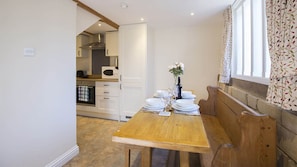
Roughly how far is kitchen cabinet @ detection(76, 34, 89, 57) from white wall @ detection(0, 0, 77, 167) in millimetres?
2314

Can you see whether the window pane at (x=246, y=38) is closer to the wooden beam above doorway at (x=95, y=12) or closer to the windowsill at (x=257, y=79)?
the windowsill at (x=257, y=79)

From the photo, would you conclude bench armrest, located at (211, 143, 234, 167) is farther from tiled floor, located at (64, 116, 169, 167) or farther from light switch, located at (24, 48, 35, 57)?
light switch, located at (24, 48, 35, 57)

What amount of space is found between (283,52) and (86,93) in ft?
12.7

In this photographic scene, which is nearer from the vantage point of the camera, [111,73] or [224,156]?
[224,156]

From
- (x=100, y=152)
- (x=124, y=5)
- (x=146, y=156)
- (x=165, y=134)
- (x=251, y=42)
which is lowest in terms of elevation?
(x=100, y=152)

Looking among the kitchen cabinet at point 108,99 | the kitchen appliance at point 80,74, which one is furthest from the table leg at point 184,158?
the kitchen appliance at point 80,74

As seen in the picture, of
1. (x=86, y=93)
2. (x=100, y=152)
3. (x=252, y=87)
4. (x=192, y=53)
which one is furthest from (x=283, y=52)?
(x=86, y=93)

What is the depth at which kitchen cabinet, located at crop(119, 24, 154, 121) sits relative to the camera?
348 centimetres

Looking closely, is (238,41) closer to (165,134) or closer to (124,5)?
(124,5)

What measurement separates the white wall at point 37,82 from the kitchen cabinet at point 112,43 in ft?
5.94

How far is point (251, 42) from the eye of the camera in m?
1.86

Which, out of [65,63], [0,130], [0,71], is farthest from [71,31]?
[0,130]

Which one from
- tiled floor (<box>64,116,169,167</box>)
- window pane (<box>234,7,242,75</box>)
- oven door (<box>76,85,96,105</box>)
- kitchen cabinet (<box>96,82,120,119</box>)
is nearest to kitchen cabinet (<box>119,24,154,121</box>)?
kitchen cabinet (<box>96,82,120,119</box>)

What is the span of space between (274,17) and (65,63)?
222cm
